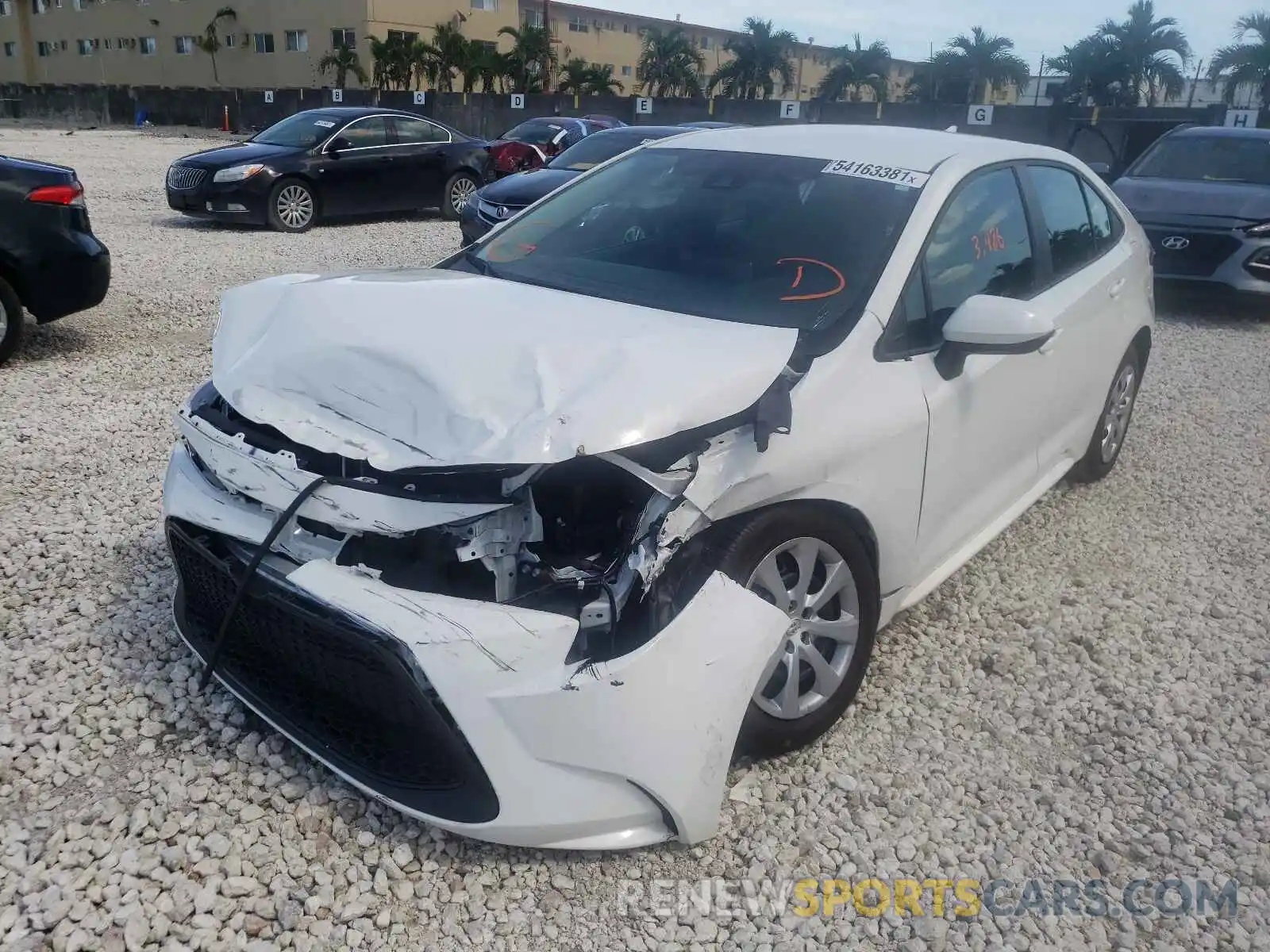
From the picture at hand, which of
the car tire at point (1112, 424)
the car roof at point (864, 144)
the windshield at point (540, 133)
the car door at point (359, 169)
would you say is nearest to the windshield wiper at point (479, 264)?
the car roof at point (864, 144)

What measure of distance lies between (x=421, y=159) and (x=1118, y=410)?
1079cm

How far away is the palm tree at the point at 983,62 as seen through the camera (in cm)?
4409

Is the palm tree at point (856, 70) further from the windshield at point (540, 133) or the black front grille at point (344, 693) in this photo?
the black front grille at point (344, 693)

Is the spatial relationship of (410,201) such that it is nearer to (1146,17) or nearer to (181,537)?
(181,537)

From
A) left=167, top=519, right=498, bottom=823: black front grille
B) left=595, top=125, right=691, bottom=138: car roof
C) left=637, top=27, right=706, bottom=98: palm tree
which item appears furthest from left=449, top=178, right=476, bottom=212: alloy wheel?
left=637, top=27, right=706, bottom=98: palm tree

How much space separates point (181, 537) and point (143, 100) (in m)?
45.4

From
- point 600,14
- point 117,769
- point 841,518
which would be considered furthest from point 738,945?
point 600,14

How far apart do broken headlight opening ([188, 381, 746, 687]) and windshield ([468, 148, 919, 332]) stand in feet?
2.29

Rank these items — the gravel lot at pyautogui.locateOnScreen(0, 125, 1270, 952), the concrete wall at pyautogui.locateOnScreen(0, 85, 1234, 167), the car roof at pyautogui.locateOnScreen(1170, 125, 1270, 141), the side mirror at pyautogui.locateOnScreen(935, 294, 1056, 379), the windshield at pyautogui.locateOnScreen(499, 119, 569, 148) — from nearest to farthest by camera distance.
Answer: the gravel lot at pyautogui.locateOnScreen(0, 125, 1270, 952), the side mirror at pyautogui.locateOnScreen(935, 294, 1056, 379), the car roof at pyautogui.locateOnScreen(1170, 125, 1270, 141), the windshield at pyautogui.locateOnScreen(499, 119, 569, 148), the concrete wall at pyautogui.locateOnScreen(0, 85, 1234, 167)

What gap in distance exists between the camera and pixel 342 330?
2654mm

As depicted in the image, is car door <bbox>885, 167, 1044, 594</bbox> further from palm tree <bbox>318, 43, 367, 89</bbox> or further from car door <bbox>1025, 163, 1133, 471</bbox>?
palm tree <bbox>318, 43, 367, 89</bbox>

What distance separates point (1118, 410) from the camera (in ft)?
16.0

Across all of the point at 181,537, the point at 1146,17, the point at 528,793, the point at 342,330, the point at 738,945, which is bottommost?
the point at 738,945

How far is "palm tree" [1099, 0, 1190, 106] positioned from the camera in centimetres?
3850
